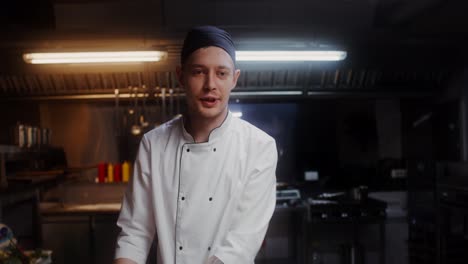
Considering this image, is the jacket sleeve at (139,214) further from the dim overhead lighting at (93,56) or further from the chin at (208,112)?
the dim overhead lighting at (93,56)

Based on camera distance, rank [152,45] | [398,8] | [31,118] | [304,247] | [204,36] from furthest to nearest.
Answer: [31,118]
[398,8]
[304,247]
[152,45]
[204,36]

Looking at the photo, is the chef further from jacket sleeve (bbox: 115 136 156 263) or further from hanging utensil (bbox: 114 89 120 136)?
hanging utensil (bbox: 114 89 120 136)

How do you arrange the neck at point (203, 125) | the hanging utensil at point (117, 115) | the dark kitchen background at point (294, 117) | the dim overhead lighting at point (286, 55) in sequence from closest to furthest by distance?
the neck at point (203, 125)
the dim overhead lighting at point (286, 55)
the dark kitchen background at point (294, 117)
the hanging utensil at point (117, 115)

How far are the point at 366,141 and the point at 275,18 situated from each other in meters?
1.63

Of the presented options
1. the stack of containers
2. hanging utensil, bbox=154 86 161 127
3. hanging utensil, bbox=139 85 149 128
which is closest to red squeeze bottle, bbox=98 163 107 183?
the stack of containers

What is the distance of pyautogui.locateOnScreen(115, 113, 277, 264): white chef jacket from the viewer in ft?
4.42

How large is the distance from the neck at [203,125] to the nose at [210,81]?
144 millimetres

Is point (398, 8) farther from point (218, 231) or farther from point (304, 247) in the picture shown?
point (218, 231)

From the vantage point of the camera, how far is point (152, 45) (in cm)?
326

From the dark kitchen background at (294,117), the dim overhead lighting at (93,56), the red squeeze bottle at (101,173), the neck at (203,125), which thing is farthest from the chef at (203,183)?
the red squeeze bottle at (101,173)

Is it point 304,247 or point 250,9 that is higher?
point 250,9

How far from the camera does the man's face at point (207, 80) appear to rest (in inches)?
51.2

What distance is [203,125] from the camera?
4.65 ft

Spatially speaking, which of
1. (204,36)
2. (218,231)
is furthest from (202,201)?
(204,36)
